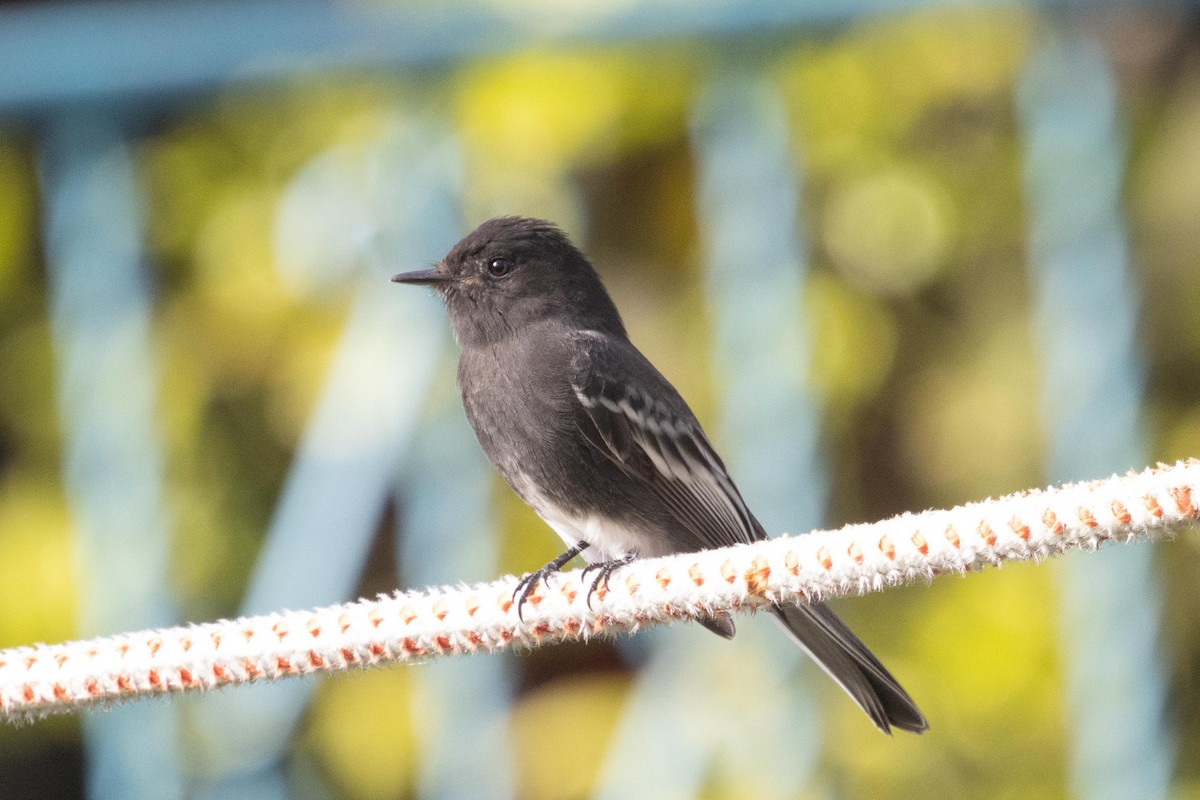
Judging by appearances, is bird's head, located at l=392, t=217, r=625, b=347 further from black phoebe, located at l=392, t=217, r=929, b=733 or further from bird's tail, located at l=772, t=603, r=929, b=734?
bird's tail, located at l=772, t=603, r=929, b=734

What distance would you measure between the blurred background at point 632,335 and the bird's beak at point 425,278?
0.52 m

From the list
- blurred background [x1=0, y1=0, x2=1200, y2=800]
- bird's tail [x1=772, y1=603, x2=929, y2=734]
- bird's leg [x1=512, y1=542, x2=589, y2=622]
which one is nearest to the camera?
bird's leg [x1=512, y1=542, x2=589, y2=622]

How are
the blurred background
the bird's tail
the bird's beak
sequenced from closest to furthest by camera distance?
the bird's tail, the bird's beak, the blurred background

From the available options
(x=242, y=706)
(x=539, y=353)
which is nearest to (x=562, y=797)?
(x=242, y=706)

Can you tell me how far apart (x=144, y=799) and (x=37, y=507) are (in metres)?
0.89

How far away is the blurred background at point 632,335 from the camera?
10.3 feet

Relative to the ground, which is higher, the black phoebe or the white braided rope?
the black phoebe

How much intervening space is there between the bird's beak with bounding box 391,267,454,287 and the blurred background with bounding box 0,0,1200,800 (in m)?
0.52

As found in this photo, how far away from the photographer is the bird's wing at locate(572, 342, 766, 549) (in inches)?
100.0

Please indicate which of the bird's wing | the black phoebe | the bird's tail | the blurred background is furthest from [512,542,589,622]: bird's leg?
the blurred background

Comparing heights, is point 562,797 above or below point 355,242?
below

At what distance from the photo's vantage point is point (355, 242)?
11.6ft

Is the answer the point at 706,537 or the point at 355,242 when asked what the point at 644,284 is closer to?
the point at 355,242

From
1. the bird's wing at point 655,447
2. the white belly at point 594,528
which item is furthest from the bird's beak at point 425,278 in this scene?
the white belly at point 594,528
